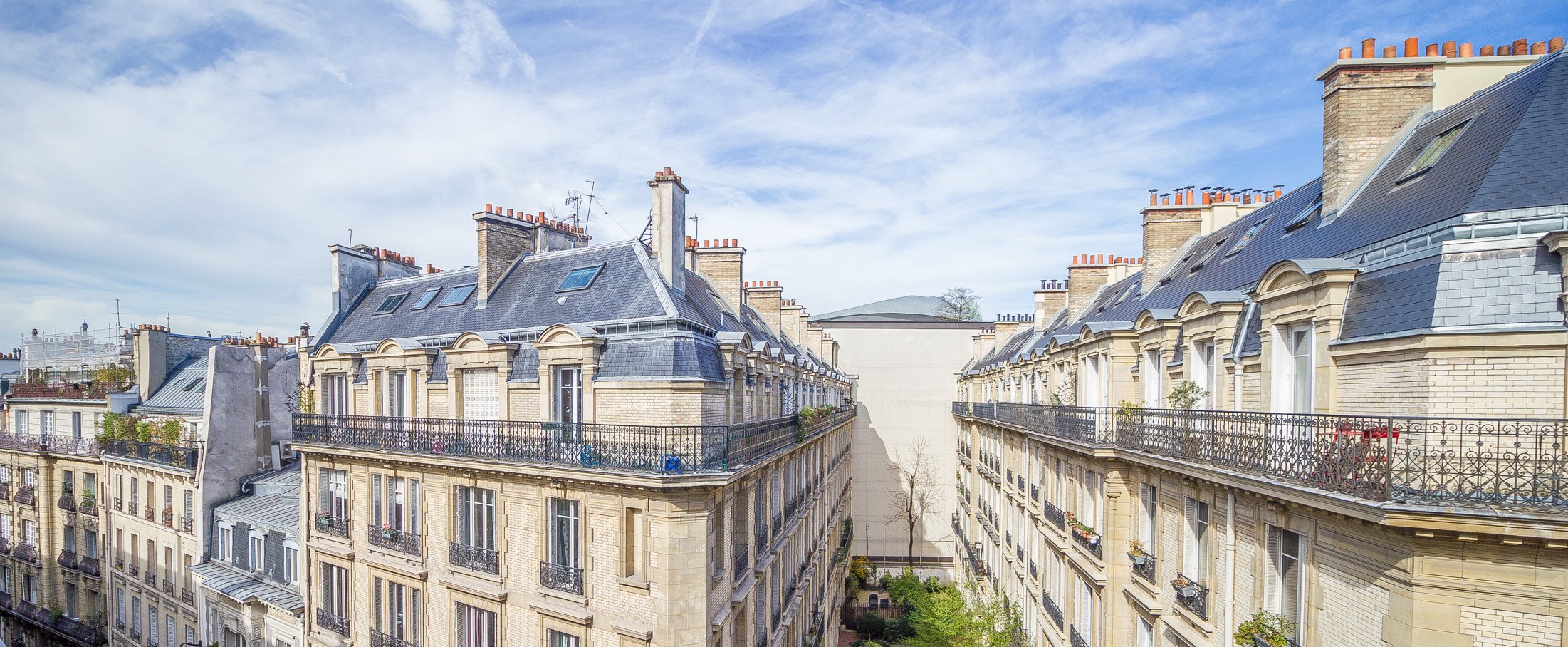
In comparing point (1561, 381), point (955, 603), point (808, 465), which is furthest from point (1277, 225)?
point (955, 603)

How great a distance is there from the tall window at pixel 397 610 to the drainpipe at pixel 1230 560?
16.6 m

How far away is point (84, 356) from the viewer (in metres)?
32.4

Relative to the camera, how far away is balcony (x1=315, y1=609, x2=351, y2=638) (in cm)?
1788

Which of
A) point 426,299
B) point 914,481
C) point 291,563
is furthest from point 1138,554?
point 914,481

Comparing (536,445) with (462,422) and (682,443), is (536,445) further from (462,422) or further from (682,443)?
(682,443)

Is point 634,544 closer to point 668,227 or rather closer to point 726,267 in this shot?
point 668,227

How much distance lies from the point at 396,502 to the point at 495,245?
702 cm

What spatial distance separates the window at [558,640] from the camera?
13977 millimetres

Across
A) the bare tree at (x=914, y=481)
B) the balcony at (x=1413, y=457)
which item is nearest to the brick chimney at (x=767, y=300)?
the bare tree at (x=914, y=481)

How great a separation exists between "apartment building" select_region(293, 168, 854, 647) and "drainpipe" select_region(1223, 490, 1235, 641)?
25.9 ft

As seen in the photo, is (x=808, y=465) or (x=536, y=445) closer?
(x=536, y=445)

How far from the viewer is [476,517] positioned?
50.3 feet

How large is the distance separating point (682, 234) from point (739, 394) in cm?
449

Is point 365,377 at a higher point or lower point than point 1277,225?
lower
